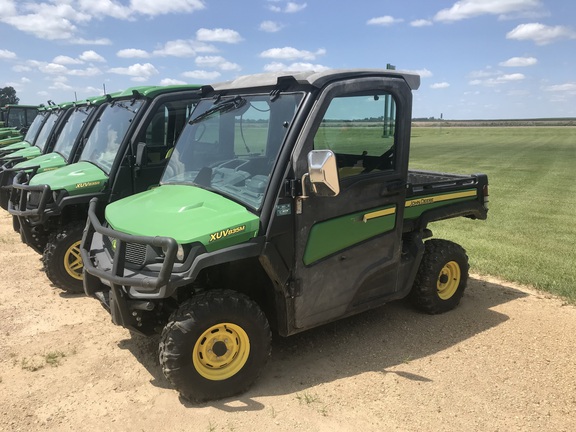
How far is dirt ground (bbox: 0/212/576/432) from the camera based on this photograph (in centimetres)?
341

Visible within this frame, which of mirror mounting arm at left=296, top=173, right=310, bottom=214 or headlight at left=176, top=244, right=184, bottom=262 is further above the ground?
mirror mounting arm at left=296, top=173, right=310, bottom=214

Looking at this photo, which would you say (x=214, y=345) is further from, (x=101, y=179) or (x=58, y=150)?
(x=58, y=150)

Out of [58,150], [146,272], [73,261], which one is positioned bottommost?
[73,261]

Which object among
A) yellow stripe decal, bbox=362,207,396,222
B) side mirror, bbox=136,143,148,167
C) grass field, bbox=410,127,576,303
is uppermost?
side mirror, bbox=136,143,148,167

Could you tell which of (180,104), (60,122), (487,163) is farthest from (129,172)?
(487,163)

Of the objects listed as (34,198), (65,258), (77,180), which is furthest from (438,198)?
(34,198)

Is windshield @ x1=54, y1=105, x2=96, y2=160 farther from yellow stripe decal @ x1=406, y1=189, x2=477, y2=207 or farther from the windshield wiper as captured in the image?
yellow stripe decal @ x1=406, y1=189, x2=477, y2=207

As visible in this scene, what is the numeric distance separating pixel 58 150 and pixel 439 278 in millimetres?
6896

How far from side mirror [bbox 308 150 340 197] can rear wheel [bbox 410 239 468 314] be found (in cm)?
223

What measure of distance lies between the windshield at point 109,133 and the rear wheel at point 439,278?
3942mm

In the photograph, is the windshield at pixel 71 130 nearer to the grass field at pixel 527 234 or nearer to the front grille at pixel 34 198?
the front grille at pixel 34 198

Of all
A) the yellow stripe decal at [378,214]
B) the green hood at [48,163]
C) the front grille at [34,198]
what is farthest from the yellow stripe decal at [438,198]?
the green hood at [48,163]

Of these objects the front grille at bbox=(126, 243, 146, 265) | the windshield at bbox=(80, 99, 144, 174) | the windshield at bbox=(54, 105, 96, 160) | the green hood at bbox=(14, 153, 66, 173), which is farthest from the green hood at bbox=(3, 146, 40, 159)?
the front grille at bbox=(126, 243, 146, 265)

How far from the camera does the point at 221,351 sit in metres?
3.59
